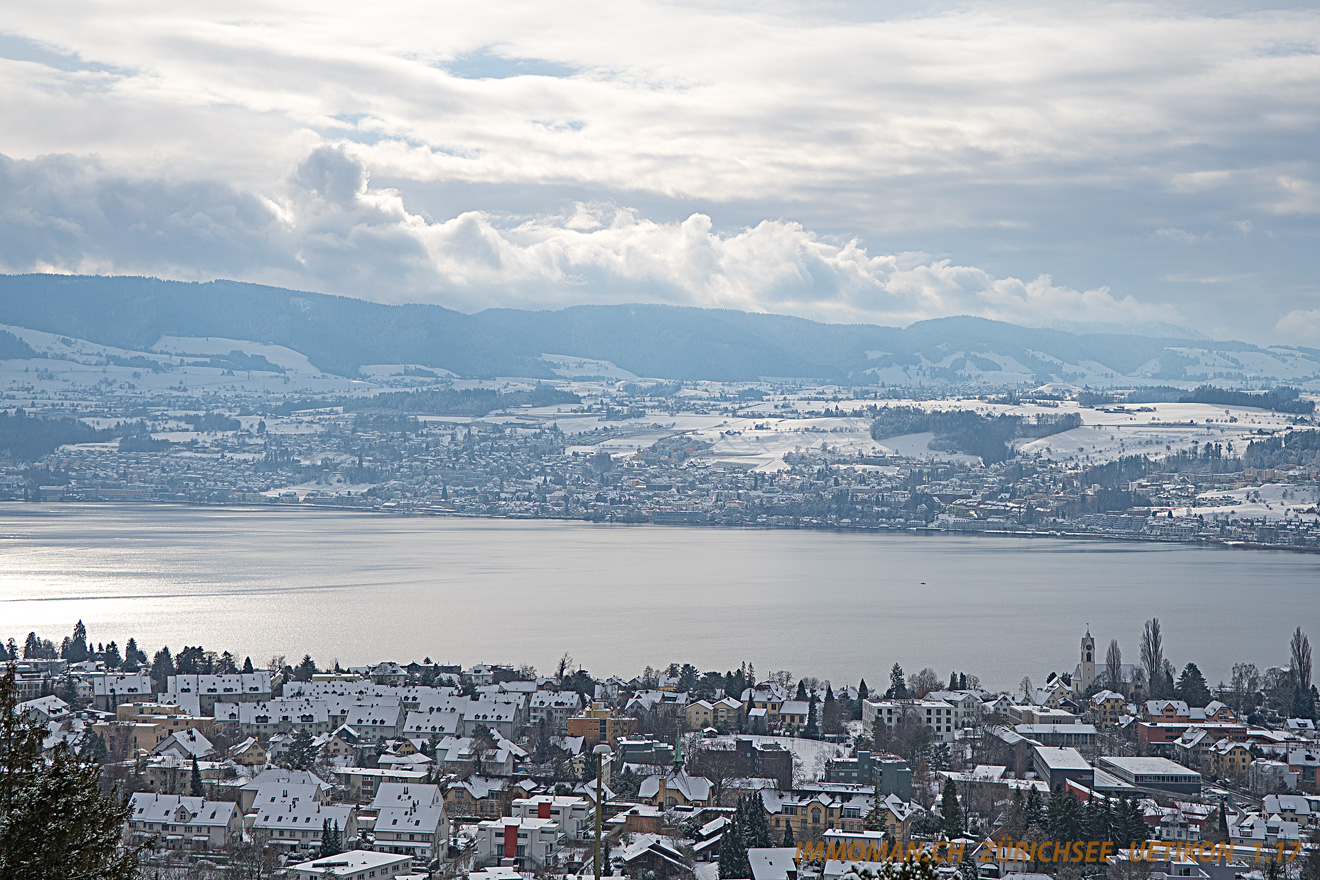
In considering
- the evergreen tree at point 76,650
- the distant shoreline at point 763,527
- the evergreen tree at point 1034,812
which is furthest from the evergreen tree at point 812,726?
the distant shoreline at point 763,527

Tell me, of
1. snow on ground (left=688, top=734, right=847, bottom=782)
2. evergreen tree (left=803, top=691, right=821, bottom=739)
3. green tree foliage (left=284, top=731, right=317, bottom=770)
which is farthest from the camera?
evergreen tree (left=803, top=691, right=821, bottom=739)

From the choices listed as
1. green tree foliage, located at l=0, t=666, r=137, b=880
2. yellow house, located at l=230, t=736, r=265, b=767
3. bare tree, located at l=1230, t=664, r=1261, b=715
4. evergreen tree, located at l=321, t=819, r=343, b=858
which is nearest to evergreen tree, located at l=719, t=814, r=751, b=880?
evergreen tree, located at l=321, t=819, r=343, b=858

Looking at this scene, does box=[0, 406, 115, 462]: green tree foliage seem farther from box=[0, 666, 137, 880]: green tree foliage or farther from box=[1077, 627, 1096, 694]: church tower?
box=[0, 666, 137, 880]: green tree foliage

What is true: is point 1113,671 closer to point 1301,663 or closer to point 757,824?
point 1301,663

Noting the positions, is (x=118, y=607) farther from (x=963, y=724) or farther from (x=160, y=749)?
(x=963, y=724)

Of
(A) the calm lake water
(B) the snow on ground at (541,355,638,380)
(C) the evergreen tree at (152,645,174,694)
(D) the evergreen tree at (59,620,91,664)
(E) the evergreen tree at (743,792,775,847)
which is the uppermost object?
(B) the snow on ground at (541,355,638,380)

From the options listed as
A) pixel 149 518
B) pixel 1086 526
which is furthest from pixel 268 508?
pixel 1086 526

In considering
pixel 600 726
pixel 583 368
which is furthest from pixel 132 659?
Result: pixel 583 368
